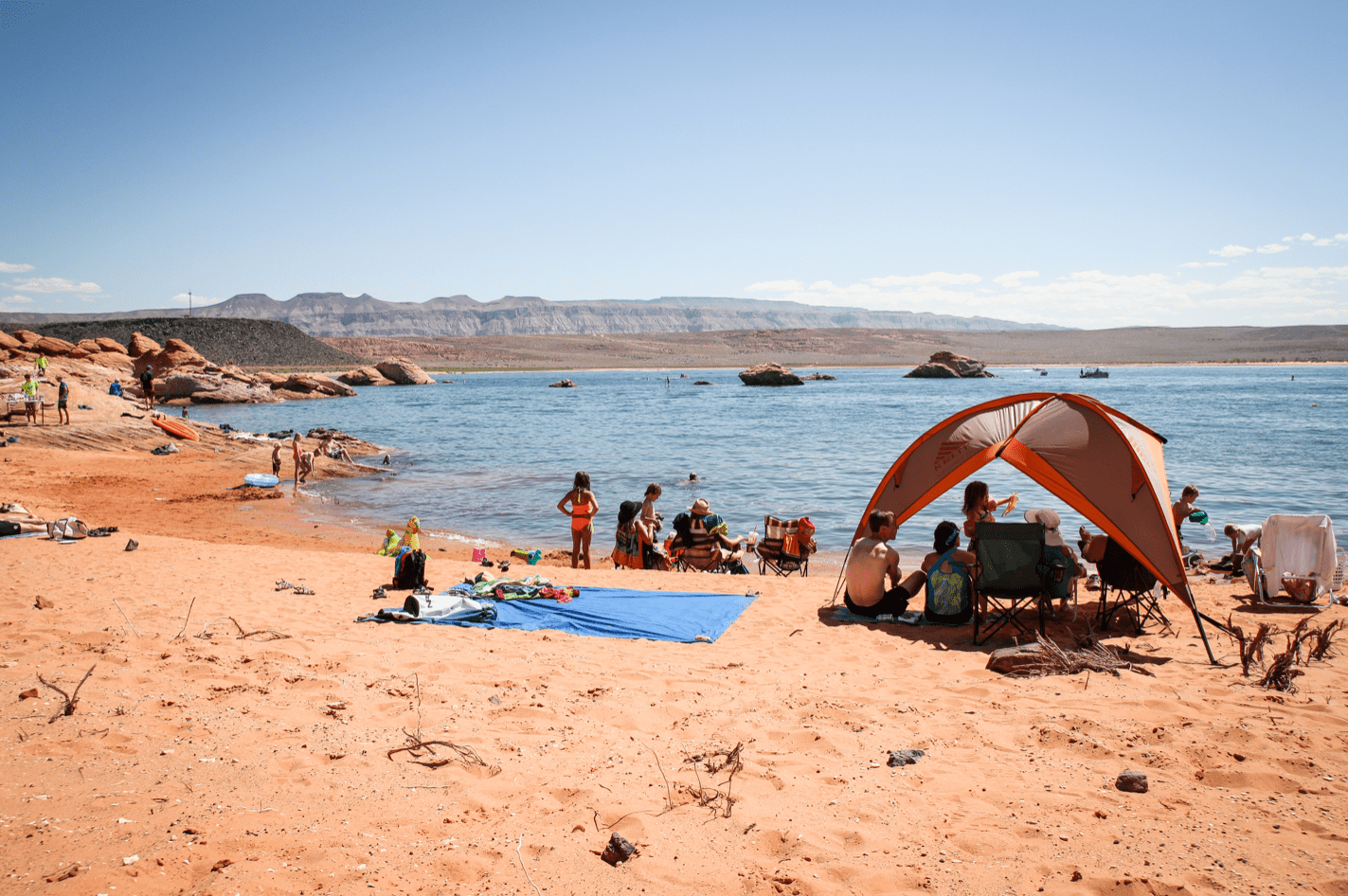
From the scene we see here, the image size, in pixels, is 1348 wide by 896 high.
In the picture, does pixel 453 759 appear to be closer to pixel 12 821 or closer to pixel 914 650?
pixel 12 821

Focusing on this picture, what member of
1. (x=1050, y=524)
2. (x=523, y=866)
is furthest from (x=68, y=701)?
(x=1050, y=524)

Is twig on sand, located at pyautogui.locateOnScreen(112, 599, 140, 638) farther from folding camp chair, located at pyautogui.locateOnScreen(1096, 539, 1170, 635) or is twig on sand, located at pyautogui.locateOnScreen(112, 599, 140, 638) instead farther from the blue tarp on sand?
folding camp chair, located at pyautogui.locateOnScreen(1096, 539, 1170, 635)

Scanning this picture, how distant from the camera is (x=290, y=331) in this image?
10281 centimetres

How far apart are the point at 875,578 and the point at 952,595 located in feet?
2.22

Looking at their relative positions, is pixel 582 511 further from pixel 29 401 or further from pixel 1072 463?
pixel 29 401

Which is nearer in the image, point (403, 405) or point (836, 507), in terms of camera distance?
point (836, 507)

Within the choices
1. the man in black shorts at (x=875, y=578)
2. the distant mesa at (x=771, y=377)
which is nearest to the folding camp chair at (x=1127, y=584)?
the man in black shorts at (x=875, y=578)

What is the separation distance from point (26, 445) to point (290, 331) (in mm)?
90710

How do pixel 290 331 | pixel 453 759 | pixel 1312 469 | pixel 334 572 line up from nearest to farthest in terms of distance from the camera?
pixel 453 759
pixel 334 572
pixel 1312 469
pixel 290 331

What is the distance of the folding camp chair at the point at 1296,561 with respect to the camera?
7.66 meters

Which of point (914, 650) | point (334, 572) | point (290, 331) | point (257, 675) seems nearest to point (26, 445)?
point (334, 572)

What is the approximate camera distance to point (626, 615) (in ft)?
24.6

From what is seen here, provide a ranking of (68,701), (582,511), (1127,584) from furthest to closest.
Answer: (582,511), (1127,584), (68,701)

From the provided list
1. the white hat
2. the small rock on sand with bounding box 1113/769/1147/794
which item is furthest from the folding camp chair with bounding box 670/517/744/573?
the small rock on sand with bounding box 1113/769/1147/794
